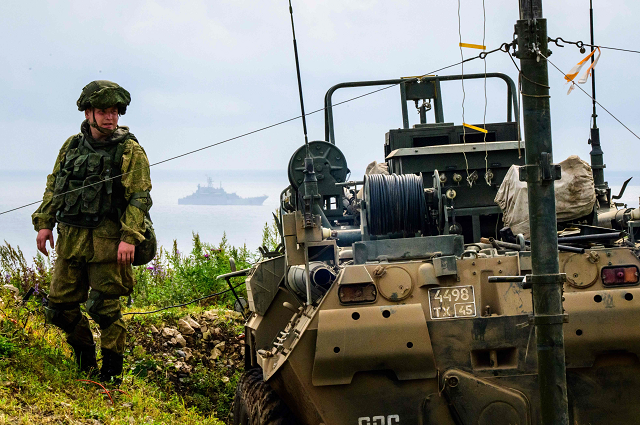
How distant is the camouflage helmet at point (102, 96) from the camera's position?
644cm

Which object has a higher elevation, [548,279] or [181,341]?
[548,279]

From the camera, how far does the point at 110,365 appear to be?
6.71m

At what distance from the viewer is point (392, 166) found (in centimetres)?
791

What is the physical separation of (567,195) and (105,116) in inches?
136

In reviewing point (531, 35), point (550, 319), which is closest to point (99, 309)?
point (550, 319)

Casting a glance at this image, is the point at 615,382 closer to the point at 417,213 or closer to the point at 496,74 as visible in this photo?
the point at 417,213

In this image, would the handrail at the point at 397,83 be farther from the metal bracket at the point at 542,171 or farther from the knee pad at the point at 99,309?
the metal bracket at the point at 542,171

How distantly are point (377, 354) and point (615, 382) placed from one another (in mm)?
1447

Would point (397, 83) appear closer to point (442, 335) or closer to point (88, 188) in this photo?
point (88, 188)

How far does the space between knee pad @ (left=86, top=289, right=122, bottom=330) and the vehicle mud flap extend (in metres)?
2.74

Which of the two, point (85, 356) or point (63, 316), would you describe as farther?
point (85, 356)

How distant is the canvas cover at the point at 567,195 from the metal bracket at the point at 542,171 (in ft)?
5.67

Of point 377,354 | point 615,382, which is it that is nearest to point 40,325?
point 377,354

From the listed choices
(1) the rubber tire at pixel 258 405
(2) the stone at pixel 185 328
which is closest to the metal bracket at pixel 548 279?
(1) the rubber tire at pixel 258 405
